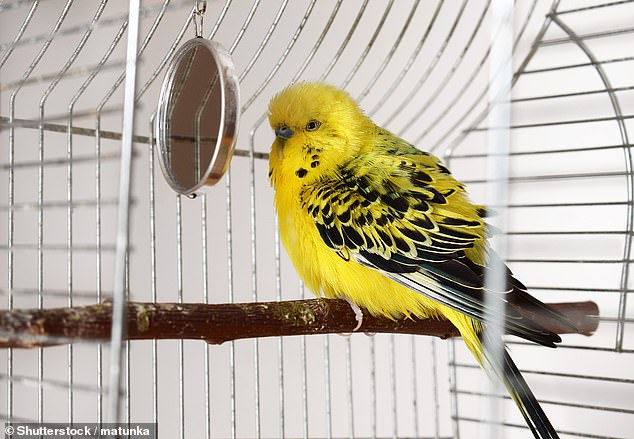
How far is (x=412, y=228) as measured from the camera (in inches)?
35.1

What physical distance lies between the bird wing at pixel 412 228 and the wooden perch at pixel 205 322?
8 cm

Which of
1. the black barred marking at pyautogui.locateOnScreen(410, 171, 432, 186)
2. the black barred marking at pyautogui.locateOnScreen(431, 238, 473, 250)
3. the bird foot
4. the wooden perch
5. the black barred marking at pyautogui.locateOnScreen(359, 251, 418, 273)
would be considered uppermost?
the black barred marking at pyautogui.locateOnScreen(410, 171, 432, 186)

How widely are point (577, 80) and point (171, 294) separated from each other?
3.34 ft

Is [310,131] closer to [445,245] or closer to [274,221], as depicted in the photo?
[445,245]

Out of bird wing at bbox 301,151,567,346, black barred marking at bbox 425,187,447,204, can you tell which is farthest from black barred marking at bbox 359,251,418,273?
black barred marking at bbox 425,187,447,204

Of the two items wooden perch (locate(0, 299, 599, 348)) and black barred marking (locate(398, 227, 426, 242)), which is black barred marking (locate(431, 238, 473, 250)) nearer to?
black barred marking (locate(398, 227, 426, 242))

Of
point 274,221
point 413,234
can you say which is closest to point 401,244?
point 413,234

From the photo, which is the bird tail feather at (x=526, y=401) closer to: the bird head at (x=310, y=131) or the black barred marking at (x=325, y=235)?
the black barred marking at (x=325, y=235)

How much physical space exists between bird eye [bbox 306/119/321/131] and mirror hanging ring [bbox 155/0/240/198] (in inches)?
9.0

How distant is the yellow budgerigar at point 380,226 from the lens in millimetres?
834

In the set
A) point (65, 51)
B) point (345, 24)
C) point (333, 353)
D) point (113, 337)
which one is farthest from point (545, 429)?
point (65, 51)

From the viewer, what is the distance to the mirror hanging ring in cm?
80

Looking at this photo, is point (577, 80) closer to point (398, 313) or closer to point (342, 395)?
point (398, 313)

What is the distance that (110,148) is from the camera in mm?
1739
